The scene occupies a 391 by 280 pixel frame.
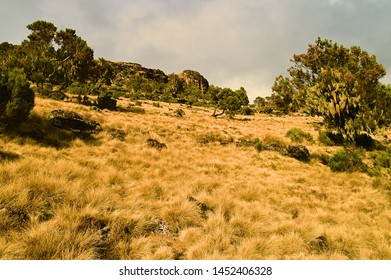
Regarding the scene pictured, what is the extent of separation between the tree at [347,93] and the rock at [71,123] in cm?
1790

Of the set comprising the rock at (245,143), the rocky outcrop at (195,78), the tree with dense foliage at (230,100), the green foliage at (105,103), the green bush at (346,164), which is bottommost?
the green bush at (346,164)

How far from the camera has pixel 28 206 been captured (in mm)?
4691

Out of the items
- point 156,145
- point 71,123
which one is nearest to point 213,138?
point 156,145

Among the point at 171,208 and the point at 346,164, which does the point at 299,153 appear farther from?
the point at 171,208

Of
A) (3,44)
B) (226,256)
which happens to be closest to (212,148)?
(226,256)

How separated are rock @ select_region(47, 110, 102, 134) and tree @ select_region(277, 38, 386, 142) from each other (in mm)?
17896

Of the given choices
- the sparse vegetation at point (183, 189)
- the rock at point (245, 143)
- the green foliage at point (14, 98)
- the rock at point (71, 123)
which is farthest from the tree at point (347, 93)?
the green foliage at point (14, 98)

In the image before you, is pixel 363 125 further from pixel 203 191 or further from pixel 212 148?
pixel 203 191

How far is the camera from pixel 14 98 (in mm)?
10547

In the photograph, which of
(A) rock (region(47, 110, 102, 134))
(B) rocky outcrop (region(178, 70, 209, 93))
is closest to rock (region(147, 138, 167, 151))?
(A) rock (region(47, 110, 102, 134))

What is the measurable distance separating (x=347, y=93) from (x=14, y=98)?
72.1 ft

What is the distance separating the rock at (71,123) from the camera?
1315 centimetres

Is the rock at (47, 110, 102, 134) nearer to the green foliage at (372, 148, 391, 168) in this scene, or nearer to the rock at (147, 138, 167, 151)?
the rock at (147, 138, 167, 151)

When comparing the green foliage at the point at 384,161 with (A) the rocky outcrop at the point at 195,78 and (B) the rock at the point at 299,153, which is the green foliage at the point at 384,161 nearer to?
(B) the rock at the point at 299,153
